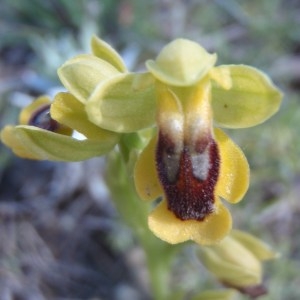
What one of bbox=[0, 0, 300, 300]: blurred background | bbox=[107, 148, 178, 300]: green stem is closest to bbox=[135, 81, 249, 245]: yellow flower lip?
bbox=[107, 148, 178, 300]: green stem

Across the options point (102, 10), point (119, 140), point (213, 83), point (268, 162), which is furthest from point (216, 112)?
point (102, 10)

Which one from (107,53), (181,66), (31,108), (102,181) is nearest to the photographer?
(181,66)

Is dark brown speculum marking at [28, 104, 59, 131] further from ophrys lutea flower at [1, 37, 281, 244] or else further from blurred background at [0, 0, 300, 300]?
blurred background at [0, 0, 300, 300]

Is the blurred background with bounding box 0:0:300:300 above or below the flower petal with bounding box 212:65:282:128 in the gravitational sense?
above

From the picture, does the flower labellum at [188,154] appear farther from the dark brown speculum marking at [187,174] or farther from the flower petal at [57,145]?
the flower petal at [57,145]

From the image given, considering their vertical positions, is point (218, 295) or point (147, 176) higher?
point (218, 295)

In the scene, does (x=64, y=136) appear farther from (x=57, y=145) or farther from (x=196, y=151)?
(x=196, y=151)

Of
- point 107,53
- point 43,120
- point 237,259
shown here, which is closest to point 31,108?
point 43,120
